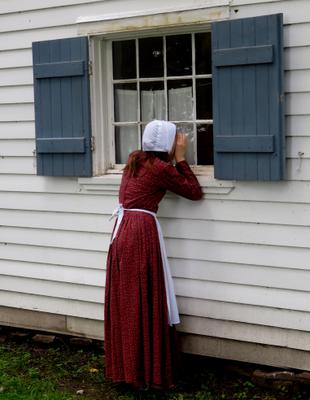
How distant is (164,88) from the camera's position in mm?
5273

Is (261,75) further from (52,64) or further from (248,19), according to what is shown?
(52,64)

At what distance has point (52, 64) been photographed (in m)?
5.43

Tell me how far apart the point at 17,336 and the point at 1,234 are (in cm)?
86

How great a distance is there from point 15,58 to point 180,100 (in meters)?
1.42

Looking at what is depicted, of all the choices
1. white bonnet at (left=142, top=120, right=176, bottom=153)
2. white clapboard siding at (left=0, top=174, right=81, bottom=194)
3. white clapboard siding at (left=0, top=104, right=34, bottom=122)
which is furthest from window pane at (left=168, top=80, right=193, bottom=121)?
white clapboard siding at (left=0, top=104, right=34, bottom=122)

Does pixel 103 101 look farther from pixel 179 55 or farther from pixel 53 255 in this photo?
pixel 53 255

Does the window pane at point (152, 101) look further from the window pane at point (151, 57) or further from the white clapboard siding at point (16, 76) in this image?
the white clapboard siding at point (16, 76)

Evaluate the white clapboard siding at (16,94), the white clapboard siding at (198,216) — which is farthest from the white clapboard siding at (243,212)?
the white clapboard siding at (16,94)

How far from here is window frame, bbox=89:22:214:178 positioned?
5.36 metres

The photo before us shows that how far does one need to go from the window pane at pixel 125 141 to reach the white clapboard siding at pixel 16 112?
72cm

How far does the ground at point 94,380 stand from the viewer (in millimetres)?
4910

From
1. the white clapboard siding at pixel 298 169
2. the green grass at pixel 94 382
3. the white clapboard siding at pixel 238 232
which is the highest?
the white clapboard siding at pixel 298 169

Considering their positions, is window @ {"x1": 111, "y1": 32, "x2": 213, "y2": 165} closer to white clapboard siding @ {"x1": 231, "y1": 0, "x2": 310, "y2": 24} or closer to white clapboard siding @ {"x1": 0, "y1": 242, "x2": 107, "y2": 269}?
white clapboard siding @ {"x1": 231, "y1": 0, "x2": 310, "y2": 24}

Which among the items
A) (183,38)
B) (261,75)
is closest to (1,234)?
(183,38)
